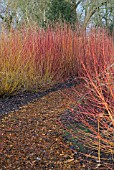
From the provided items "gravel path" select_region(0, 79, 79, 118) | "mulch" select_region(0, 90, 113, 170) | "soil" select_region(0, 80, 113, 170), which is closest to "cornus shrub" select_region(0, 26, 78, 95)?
"gravel path" select_region(0, 79, 79, 118)

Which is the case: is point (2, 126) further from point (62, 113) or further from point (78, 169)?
point (78, 169)

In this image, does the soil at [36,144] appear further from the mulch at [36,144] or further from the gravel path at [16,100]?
the gravel path at [16,100]

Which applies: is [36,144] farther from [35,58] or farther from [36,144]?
[35,58]

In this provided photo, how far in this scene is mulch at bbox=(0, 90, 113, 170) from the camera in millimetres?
2308

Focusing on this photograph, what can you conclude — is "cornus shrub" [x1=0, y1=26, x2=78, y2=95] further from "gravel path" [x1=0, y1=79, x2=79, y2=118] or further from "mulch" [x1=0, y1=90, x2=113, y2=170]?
"mulch" [x1=0, y1=90, x2=113, y2=170]

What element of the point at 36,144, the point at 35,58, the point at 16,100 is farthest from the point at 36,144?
the point at 35,58

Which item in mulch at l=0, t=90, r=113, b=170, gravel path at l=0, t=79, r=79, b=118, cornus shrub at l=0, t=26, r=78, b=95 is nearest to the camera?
mulch at l=0, t=90, r=113, b=170

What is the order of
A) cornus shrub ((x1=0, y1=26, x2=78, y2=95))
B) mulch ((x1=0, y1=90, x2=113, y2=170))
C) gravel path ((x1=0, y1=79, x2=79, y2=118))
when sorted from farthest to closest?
cornus shrub ((x1=0, y1=26, x2=78, y2=95)) < gravel path ((x1=0, y1=79, x2=79, y2=118)) < mulch ((x1=0, y1=90, x2=113, y2=170))

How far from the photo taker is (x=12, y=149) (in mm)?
2582

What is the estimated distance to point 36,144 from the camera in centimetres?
269

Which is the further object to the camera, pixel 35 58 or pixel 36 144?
pixel 35 58

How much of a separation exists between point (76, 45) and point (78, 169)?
223 inches

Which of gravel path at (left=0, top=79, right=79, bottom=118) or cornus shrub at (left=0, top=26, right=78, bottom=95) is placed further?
cornus shrub at (left=0, top=26, right=78, bottom=95)

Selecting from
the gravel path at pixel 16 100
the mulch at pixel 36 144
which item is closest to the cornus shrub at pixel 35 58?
the gravel path at pixel 16 100
